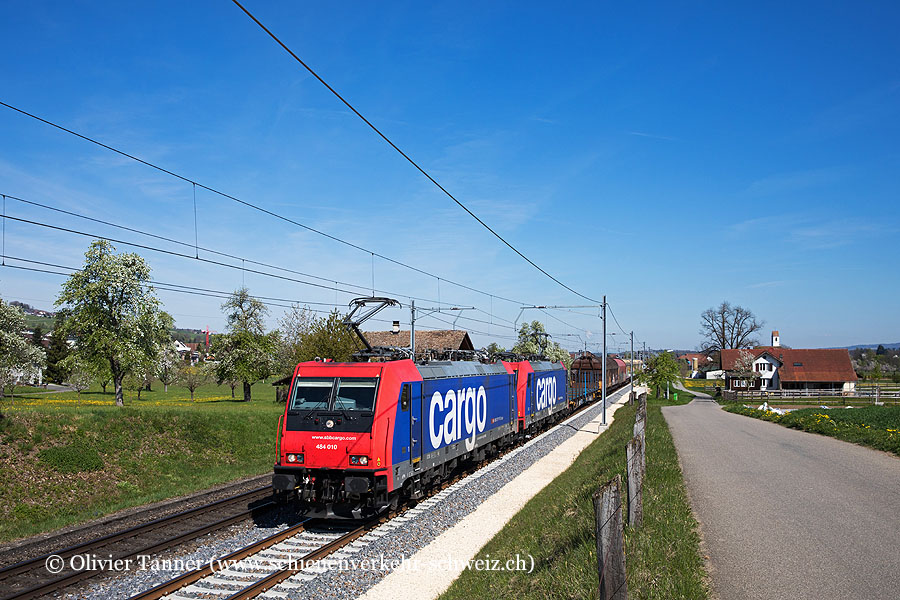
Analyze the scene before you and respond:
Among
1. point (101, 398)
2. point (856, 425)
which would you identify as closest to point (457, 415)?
point (856, 425)

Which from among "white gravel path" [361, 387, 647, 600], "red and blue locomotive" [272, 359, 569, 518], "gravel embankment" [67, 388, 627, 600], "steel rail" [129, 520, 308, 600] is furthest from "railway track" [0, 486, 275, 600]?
"white gravel path" [361, 387, 647, 600]

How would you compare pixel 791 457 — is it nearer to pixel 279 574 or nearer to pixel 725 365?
pixel 279 574

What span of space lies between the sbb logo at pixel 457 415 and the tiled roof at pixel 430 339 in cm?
4329

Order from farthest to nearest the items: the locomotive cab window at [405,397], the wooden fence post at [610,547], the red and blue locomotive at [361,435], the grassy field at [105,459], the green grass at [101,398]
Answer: the green grass at [101,398] → the grassy field at [105,459] → the locomotive cab window at [405,397] → the red and blue locomotive at [361,435] → the wooden fence post at [610,547]

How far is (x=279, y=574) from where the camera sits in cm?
1023

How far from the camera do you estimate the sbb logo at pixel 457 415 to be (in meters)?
15.8

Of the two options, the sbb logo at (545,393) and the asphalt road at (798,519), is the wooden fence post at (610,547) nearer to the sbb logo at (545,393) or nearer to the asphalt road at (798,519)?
the asphalt road at (798,519)

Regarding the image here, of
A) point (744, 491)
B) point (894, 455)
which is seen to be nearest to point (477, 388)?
point (744, 491)

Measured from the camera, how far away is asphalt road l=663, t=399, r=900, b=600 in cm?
780

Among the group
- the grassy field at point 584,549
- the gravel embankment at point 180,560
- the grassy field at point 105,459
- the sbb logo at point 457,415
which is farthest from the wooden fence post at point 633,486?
the grassy field at point 105,459

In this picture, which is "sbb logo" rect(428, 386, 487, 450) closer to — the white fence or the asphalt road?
the asphalt road

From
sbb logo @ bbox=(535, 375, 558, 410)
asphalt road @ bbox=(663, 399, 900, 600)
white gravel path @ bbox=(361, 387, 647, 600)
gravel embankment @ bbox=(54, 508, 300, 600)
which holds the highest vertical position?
sbb logo @ bbox=(535, 375, 558, 410)

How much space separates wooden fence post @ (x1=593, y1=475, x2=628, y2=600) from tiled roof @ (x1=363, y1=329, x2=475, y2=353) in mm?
56773

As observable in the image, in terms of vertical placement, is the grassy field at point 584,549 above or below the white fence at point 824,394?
above
